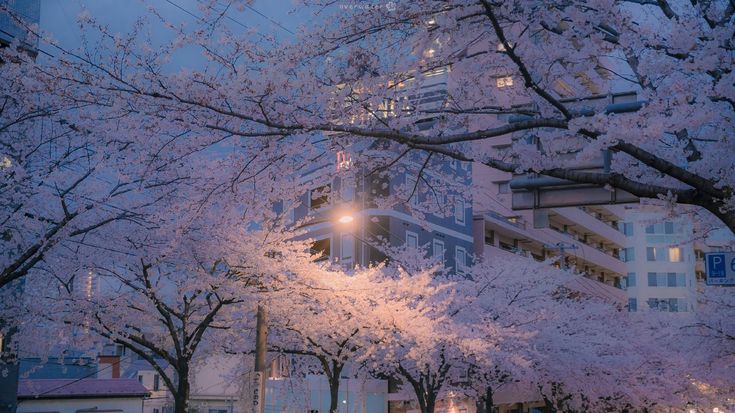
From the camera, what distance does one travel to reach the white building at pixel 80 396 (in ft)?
89.2

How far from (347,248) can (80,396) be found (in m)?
12.8

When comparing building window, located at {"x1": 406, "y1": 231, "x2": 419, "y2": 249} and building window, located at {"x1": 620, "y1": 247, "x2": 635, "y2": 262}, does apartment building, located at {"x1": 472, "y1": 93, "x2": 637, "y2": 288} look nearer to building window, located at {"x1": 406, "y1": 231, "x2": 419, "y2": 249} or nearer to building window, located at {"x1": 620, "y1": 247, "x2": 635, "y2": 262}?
building window, located at {"x1": 620, "y1": 247, "x2": 635, "y2": 262}

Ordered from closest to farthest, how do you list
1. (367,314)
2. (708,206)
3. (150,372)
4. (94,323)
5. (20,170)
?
(708,206)
(20,170)
(94,323)
(367,314)
(150,372)

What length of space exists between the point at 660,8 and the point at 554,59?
1.54 meters

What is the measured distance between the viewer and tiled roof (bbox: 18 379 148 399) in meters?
27.2

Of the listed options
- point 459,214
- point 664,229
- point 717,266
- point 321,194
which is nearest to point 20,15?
point 321,194

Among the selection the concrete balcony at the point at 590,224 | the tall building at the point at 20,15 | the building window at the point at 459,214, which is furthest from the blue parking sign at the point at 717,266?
the concrete balcony at the point at 590,224

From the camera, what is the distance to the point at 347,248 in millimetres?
33406

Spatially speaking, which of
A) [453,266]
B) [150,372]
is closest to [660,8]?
[453,266]

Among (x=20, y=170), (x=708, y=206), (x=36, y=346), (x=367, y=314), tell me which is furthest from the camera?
(x=367, y=314)

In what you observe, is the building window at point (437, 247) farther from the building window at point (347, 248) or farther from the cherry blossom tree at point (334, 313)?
the cherry blossom tree at point (334, 313)

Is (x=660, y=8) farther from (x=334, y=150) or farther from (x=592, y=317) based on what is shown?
(x=592, y=317)

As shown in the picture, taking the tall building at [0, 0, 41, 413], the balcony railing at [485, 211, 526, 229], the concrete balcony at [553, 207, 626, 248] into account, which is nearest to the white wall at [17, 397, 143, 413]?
the tall building at [0, 0, 41, 413]

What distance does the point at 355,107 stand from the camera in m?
8.55
